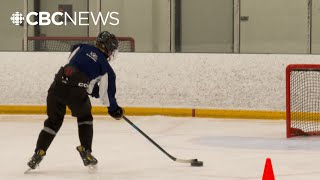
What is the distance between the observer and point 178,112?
10211mm

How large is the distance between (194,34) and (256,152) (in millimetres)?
5134

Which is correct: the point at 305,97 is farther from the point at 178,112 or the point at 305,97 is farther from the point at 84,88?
the point at 84,88

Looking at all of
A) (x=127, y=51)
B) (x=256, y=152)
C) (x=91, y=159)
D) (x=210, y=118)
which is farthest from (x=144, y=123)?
(x=91, y=159)

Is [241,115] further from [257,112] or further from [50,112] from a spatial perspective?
[50,112]

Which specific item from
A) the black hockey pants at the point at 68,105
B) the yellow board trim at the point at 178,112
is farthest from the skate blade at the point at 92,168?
the yellow board trim at the point at 178,112

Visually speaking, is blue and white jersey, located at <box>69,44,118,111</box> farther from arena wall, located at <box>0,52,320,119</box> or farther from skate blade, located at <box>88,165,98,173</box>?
arena wall, located at <box>0,52,320,119</box>

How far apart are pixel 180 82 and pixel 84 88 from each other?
13.9 ft

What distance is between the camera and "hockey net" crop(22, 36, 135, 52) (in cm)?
1131

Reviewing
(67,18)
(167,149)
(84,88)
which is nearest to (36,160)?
(84,88)

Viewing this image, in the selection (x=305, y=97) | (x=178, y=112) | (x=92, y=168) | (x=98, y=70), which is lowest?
(x=92, y=168)

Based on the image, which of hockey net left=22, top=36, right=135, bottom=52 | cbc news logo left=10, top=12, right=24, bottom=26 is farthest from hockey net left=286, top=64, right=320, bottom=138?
cbc news logo left=10, top=12, right=24, bottom=26

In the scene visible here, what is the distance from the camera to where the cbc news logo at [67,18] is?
470 inches

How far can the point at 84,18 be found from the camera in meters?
12.3

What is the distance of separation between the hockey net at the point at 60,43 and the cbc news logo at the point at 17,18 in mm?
431
